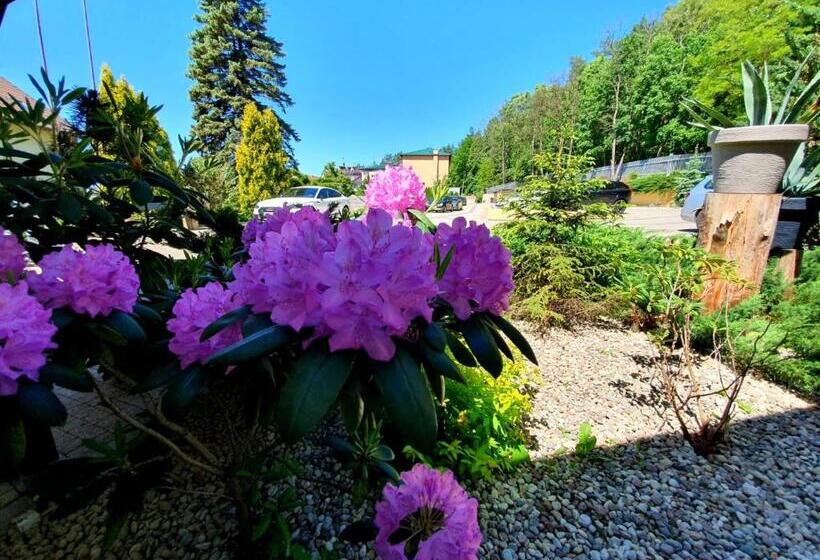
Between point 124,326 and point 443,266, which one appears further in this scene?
point 124,326

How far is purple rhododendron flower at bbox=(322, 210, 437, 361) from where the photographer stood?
51 cm

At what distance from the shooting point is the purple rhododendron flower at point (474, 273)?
2.32ft

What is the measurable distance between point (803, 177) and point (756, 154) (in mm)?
1132

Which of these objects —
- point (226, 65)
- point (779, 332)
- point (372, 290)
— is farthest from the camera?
point (226, 65)

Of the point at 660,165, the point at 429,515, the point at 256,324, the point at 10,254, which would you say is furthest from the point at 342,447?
the point at 660,165

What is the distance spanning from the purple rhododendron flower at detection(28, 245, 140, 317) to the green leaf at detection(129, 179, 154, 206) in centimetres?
69

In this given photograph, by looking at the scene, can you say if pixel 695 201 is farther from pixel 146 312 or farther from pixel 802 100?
pixel 146 312

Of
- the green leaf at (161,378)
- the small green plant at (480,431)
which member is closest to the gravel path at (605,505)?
the small green plant at (480,431)

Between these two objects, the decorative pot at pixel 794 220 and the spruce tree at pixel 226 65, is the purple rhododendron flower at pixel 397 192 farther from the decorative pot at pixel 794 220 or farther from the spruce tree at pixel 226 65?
the spruce tree at pixel 226 65

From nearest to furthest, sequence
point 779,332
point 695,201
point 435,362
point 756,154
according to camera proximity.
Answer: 1. point 435,362
2. point 779,332
3. point 756,154
4. point 695,201

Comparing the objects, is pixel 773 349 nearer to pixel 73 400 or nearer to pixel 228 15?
pixel 73 400

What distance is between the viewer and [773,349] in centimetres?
222

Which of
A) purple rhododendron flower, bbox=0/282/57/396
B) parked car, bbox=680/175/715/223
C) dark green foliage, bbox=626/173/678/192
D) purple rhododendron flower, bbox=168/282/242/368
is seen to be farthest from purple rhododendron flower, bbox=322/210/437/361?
dark green foliage, bbox=626/173/678/192

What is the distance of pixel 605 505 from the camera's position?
64.5 inches
